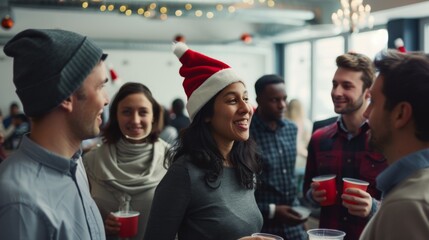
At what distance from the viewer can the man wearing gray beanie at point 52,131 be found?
1197 mm

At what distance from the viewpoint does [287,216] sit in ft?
9.78

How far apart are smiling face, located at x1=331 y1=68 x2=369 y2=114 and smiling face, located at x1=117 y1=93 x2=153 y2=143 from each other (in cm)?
111

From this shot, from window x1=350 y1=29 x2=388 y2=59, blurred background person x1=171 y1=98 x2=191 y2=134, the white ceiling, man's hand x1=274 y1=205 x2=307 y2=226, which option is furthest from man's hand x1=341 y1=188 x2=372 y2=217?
window x1=350 y1=29 x2=388 y2=59

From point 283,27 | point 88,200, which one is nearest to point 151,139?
point 88,200

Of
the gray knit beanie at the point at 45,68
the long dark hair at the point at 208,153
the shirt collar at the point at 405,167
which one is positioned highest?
the gray knit beanie at the point at 45,68

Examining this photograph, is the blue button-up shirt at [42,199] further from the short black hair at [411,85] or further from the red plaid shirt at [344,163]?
the red plaid shirt at [344,163]

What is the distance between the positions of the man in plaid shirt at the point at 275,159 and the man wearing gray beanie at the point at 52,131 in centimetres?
188

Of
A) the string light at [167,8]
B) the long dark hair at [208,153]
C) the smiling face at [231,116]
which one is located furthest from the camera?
the string light at [167,8]

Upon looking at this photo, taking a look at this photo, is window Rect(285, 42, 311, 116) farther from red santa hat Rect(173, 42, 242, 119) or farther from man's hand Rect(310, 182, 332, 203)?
red santa hat Rect(173, 42, 242, 119)

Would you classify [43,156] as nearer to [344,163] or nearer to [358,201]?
[358,201]

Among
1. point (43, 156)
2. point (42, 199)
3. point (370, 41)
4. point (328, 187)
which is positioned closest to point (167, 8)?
point (370, 41)

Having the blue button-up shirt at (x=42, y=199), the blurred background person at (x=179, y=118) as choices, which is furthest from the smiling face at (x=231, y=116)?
the blurred background person at (x=179, y=118)

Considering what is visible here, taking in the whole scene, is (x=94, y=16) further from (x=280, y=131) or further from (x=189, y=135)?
(x=189, y=135)

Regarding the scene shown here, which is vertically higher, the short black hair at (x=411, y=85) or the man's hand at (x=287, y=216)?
the short black hair at (x=411, y=85)
